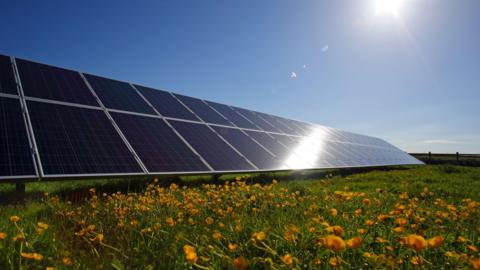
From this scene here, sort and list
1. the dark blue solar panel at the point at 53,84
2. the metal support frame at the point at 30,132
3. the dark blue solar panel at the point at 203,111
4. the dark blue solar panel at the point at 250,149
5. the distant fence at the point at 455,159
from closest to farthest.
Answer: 1. the metal support frame at the point at 30,132
2. the dark blue solar panel at the point at 53,84
3. the dark blue solar panel at the point at 250,149
4. the dark blue solar panel at the point at 203,111
5. the distant fence at the point at 455,159

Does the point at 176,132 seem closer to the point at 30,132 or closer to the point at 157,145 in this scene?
the point at 157,145

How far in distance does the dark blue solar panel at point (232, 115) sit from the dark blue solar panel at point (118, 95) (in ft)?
14.3

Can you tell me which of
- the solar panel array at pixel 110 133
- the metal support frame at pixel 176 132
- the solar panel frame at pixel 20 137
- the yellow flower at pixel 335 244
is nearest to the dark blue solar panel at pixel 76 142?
the solar panel array at pixel 110 133

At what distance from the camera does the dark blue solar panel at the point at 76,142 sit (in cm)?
636

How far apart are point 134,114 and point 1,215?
5.54 meters

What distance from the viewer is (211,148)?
9.95 metres

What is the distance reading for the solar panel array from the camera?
636 centimetres

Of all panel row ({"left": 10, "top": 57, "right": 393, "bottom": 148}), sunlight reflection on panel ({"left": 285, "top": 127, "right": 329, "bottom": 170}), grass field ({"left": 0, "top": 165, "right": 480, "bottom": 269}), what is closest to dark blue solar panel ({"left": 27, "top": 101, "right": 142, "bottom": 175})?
panel row ({"left": 10, "top": 57, "right": 393, "bottom": 148})

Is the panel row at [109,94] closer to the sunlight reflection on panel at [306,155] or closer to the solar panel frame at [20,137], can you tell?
the solar panel frame at [20,137]

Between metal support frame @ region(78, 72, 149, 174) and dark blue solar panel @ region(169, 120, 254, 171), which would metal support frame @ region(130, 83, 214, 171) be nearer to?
dark blue solar panel @ region(169, 120, 254, 171)

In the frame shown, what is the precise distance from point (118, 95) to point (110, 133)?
305 cm

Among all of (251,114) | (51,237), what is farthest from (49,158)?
(251,114)

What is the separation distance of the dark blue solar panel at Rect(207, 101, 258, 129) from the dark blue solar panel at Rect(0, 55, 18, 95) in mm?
8074

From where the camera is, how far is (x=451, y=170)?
18797 millimetres
